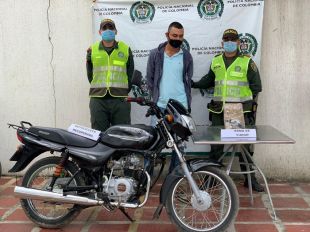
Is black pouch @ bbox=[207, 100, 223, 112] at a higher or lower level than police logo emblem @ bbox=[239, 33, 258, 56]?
lower

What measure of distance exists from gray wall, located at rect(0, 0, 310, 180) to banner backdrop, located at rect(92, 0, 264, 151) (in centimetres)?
22

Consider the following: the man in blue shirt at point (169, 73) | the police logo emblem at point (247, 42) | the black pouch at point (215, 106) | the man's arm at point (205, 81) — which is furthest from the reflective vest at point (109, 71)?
the police logo emblem at point (247, 42)

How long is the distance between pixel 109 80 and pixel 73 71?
31.9 inches

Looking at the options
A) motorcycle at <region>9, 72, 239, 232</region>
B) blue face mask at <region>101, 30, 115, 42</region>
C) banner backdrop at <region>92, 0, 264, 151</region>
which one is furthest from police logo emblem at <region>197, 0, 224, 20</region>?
motorcycle at <region>9, 72, 239, 232</region>

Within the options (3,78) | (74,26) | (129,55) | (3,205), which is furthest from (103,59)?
(3,205)

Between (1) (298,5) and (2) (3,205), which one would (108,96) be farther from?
(1) (298,5)

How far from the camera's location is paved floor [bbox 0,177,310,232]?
4.38m

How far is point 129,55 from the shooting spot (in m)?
5.38

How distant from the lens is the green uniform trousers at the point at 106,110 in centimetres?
534

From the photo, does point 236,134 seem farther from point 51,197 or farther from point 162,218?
point 51,197

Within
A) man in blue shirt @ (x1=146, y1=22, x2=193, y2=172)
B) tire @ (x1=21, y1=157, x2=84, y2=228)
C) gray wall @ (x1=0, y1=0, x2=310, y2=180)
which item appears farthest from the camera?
gray wall @ (x1=0, y1=0, x2=310, y2=180)

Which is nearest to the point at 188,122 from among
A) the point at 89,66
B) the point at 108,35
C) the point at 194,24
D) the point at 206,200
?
the point at 206,200

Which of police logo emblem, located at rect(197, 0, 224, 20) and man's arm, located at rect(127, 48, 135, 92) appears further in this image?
police logo emblem, located at rect(197, 0, 224, 20)

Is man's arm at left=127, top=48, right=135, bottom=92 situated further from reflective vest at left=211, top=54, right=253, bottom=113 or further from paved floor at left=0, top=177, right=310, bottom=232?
paved floor at left=0, top=177, right=310, bottom=232
